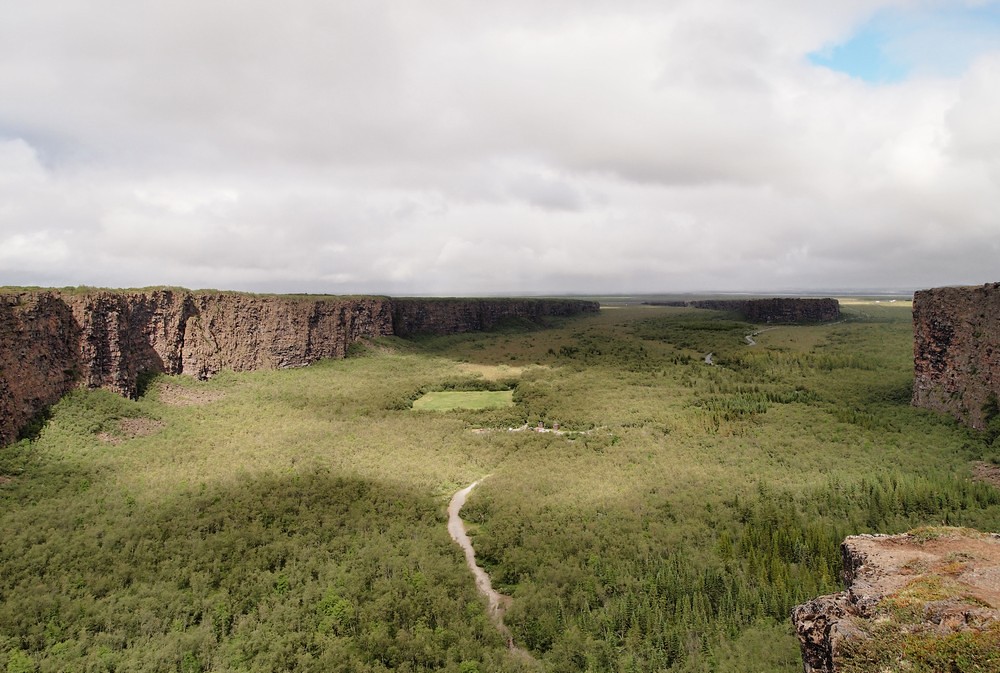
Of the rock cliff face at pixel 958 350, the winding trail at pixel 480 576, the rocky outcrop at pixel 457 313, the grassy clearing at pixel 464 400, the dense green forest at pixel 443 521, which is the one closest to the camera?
the dense green forest at pixel 443 521

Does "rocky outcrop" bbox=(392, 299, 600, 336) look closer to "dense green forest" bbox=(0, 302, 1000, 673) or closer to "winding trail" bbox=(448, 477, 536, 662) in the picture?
"dense green forest" bbox=(0, 302, 1000, 673)

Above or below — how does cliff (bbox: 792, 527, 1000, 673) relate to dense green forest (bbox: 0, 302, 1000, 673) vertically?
above

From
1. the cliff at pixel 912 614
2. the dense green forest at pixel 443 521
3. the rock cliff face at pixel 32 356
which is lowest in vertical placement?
the dense green forest at pixel 443 521

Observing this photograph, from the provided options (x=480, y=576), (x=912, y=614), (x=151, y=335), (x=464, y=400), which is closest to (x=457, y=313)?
(x=464, y=400)

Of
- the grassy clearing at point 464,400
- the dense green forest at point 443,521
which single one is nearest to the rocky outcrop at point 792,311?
the dense green forest at point 443,521

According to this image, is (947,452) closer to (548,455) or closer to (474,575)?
(548,455)

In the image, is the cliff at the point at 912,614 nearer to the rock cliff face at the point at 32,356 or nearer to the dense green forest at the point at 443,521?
the dense green forest at the point at 443,521

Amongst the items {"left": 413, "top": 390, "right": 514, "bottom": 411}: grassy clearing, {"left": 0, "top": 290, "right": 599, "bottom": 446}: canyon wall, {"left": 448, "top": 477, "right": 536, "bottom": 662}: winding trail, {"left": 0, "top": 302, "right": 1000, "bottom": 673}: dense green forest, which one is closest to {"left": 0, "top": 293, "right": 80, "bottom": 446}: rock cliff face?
{"left": 0, "top": 290, "right": 599, "bottom": 446}: canyon wall
